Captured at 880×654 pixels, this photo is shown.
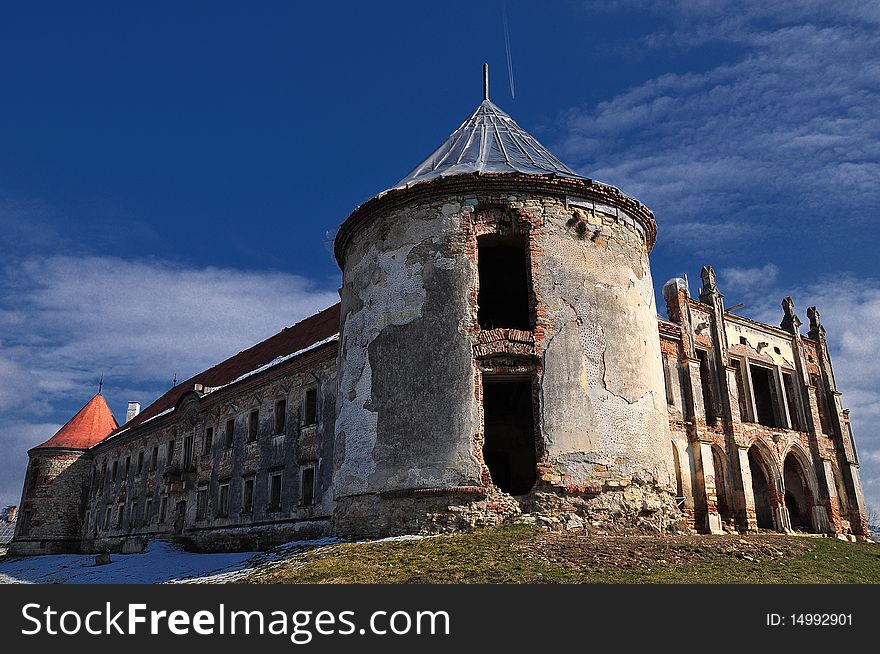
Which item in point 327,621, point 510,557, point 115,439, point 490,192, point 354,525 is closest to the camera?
point 327,621

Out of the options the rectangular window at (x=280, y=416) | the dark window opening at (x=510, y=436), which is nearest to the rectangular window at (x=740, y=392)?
the dark window opening at (x=510, y=436)

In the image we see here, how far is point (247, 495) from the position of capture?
23344 millimetres

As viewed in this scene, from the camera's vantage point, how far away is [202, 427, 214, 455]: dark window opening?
26469 millimetres

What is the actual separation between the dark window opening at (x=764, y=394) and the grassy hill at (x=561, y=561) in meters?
15.1

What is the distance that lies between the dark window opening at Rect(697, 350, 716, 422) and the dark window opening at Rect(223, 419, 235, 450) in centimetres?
1588

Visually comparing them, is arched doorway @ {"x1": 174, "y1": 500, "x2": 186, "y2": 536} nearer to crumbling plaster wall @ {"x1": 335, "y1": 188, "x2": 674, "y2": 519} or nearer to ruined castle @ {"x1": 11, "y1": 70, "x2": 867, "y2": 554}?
ruined castle @ {"x1": 11, "y1": 70, "x2": 867, "y2": 554}

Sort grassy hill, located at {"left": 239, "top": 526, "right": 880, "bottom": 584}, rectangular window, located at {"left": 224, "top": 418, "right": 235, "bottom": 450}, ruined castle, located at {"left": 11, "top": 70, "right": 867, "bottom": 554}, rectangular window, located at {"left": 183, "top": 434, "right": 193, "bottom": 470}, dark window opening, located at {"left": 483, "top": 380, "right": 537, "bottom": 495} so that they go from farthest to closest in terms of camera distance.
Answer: rectangular window, located at {"left": 183, "top": 434, "right": 193, "bottom": 470}
rectangular window, located at {"left": 224, "top": 418, "right": 235, "bottom": 450}
dark window opening, located at {"left": 483, "top": 380, "right": 537, "bottom": 495}
ruined castle, located at {"left": 11, "top": 70, "right": 867, "bottom": 554}
grassy hill, located at {"left": 239, "top": 526, "right": 880, "bottom": 584}

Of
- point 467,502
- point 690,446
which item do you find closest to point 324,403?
point 467,502

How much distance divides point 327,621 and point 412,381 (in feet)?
22.5

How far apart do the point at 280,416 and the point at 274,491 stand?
231 centimetres

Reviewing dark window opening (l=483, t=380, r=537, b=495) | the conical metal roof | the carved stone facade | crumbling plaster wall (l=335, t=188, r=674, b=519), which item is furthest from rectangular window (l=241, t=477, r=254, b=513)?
the carved stone facade

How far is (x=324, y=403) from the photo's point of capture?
815 inches

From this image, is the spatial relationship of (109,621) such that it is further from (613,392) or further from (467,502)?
(613,392)

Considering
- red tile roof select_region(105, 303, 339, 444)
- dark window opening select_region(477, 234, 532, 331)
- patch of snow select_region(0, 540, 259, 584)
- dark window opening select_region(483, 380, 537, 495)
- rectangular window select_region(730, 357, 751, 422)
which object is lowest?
patch of snow select_region(0, 540, 259, 584)
